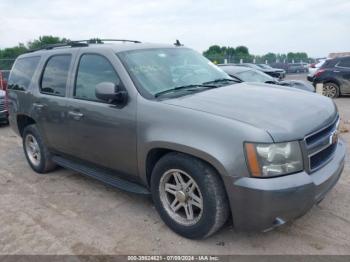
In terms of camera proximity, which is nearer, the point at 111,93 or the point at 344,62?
the point at 111,93

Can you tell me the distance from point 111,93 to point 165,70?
0.73 metres

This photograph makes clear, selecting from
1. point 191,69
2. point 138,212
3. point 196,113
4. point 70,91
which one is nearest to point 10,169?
point 70,91

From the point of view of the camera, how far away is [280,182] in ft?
8.87

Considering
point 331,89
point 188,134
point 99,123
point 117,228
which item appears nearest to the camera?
point 188,134

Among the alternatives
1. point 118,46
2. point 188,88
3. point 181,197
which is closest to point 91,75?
point 118,46

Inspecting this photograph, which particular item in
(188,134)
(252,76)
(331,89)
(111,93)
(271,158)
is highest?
(111,93)

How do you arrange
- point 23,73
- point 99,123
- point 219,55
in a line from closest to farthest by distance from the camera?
point 99,123
point 23,73
point 219,55

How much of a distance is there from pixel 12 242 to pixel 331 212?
10.6 feet

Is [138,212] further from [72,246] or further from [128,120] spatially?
[128,120]

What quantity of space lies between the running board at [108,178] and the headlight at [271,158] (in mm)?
1320

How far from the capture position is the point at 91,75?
408cm

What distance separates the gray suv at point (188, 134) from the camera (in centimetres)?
275

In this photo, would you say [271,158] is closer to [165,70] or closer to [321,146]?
[321,146]

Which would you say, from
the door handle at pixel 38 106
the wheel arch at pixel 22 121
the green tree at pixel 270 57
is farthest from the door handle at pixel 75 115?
the green tree at pixel 270 57
